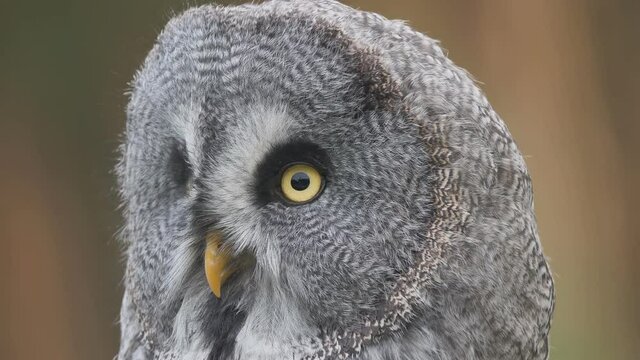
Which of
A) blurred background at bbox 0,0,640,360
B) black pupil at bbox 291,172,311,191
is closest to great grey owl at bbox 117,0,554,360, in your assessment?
black pupil at bbox 291,172,311,191

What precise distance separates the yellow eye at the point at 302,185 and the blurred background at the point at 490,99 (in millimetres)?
1984

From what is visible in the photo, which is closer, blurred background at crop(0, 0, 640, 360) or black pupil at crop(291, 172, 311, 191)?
black pupil at crop(291, 172, 311, 191)

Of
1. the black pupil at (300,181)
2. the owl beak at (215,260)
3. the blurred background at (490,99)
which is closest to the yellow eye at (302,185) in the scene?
the black pupil at (300,181)

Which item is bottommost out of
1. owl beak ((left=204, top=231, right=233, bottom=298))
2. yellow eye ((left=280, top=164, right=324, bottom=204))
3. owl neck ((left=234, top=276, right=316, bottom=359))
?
owl neck ((left=234, top=276, right=316, bottom=359))

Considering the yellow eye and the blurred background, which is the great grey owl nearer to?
the yellow eye

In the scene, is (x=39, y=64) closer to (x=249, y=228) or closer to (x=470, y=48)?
(x=470, y=48)

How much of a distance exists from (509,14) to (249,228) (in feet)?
7.13

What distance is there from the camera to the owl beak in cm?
147

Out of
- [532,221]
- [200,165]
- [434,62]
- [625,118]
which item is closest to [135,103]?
[200,165]

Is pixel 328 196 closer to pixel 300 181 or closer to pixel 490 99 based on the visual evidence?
pixel 300 181

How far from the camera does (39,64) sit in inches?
141

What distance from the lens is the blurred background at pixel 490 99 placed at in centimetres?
342

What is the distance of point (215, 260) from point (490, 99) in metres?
2.15

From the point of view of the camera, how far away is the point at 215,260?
4.85 feet
